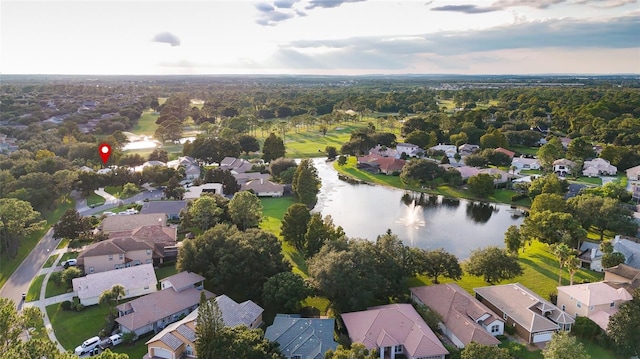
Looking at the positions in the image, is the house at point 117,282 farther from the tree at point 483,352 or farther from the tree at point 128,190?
the tree at point 128,190

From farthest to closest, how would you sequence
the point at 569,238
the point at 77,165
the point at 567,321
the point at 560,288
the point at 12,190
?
the point at 77,165 < the point at 12,190 < the point at 569,238 < the point at 560,288 < the point at 567,321

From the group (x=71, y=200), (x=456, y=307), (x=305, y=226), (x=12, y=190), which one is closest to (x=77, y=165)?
(x=71, y=200)

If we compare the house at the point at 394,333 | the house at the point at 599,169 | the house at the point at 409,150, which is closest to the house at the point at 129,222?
the house at the point at 394,333

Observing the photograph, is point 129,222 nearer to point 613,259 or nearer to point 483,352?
point 483,352

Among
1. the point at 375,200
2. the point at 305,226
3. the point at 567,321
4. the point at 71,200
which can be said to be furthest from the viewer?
the point at 375,200

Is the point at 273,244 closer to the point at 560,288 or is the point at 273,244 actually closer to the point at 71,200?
the point at 560,288

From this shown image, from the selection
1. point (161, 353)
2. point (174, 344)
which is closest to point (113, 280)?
point (161, 353)

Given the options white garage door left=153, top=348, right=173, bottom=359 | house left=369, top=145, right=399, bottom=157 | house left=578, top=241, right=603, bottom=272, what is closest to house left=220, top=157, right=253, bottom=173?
house left=369, top=145, right=399, bottom=157
